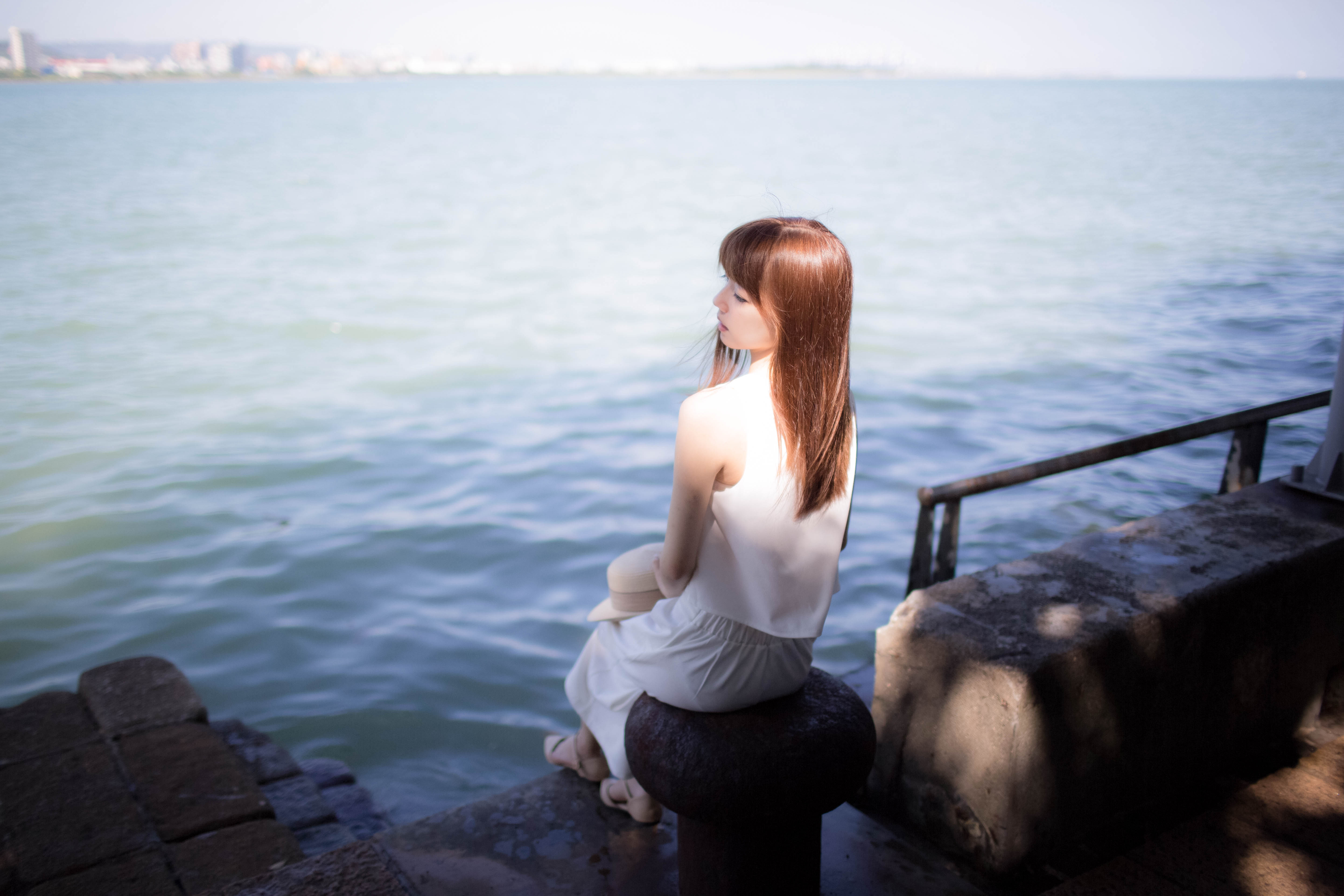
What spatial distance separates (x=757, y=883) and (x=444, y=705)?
3.75 m

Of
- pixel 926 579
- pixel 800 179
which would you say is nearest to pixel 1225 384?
pixel 926 579

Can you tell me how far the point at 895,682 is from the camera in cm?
241

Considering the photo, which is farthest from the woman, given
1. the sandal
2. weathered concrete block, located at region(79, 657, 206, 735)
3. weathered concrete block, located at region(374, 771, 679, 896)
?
weathered concrete block, located at region(79, 657, 206, 735)

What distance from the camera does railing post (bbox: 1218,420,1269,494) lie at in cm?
365

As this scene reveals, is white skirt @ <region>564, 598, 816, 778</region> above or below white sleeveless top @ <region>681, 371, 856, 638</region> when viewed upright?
below

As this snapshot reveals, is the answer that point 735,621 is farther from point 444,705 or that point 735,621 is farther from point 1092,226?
point 1092,226

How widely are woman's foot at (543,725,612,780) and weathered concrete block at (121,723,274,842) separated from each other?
1083 millimetres

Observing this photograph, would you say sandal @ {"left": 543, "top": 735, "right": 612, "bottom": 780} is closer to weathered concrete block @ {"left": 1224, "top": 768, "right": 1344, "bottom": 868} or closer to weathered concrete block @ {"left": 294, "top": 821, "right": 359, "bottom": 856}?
weathered concrete block @ {"left": 294, "top": 821, "right": 359, "bottom": 856}

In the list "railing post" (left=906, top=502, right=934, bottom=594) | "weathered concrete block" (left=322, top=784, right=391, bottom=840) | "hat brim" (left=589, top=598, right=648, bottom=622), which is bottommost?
"weathered concrete block" (left=322, top=784, right=391, bottom=840)

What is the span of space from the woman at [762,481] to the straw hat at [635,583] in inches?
4.8

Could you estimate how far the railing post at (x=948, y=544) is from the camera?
126 inches

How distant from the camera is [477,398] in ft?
37.4

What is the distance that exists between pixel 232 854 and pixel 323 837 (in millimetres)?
741

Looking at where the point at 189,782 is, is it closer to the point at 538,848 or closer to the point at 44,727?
the point at 44,727
